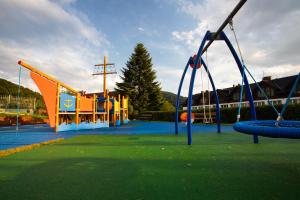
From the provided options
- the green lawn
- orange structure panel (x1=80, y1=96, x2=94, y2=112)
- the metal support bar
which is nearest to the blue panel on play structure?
orange structure panel (x1=80, y1=96, x2=94, y2=112)

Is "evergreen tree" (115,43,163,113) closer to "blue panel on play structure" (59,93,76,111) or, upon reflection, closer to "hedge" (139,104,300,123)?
"hedge" (139,104,300,123)

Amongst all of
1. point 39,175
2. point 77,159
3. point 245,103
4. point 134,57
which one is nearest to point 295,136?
point 39,175

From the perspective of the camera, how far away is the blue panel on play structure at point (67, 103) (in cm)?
1298

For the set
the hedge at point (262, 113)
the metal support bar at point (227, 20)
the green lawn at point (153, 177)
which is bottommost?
the green lawn at point (153, 177)

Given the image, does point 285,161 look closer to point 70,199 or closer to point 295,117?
point 70,199

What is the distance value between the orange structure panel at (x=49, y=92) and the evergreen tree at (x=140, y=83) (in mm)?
26513

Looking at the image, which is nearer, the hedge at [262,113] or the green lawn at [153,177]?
the green lawn at [153,177]

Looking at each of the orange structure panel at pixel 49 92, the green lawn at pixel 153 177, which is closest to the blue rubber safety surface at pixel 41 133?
the orange structure panel at pixel 49 92

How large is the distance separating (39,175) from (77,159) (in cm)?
120

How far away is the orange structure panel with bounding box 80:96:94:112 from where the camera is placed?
14.9 m

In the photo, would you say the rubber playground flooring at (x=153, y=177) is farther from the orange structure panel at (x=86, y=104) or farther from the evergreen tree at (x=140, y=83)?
the evergreen tree at (x=140, y=83)

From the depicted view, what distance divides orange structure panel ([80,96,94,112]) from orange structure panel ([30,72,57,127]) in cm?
261

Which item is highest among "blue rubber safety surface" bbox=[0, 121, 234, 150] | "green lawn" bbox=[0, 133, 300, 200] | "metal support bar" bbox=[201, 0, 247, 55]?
"metal support bar" bbox=[201, 0, 247, 55]

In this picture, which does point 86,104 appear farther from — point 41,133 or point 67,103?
point 41,133
